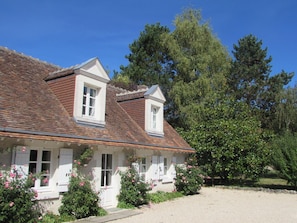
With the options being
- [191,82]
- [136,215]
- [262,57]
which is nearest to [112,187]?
[136,215]

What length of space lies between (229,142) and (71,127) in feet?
40.4

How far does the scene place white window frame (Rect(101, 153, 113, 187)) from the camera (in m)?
11.1

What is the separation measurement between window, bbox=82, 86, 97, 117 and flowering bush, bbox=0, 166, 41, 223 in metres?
4.28

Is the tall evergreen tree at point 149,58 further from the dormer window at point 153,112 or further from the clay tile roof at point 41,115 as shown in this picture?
the clay tile roof at point 41,115

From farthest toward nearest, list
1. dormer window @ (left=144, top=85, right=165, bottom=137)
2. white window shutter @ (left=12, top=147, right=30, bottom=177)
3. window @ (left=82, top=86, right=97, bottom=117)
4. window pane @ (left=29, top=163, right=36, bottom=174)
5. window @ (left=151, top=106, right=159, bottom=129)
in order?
window @ (left=151, top=106, right=159, bottom=129)
dormer window @ (left=144, top=85, right=165, bottom=137)
window @ (left=82, top=86, right=97, bottom=117)
window pane @ (left=29, top=163, right=36, bottom=174)
white window shutter @ (left=12, top=147, right=30, bottom=177)

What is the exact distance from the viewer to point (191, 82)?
25609 mm

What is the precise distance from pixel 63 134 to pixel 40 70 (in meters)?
4.54

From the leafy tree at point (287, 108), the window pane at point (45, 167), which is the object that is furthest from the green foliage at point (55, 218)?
the leafy tree at point (287, 108)

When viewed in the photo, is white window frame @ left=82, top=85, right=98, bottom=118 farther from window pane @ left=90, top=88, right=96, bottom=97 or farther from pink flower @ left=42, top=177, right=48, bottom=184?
pink flower @ left=42, top=177, right=48, bottom=184

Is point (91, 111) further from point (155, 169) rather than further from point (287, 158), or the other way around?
point (287, 158)

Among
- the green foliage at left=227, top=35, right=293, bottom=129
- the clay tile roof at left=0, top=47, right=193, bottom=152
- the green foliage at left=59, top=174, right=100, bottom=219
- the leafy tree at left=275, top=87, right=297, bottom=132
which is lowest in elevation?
the green foliage at left=59, top=174, right=100, bottom=219

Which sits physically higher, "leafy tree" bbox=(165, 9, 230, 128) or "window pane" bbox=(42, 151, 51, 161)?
"leafy tree" bbox=(165, 9, 230, 128)

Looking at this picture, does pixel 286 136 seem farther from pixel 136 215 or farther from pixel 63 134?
pixel 63 134

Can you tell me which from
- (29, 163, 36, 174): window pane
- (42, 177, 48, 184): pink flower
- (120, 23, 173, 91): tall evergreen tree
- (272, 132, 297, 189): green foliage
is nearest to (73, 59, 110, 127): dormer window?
(29, 163, 36, 174): window pane
